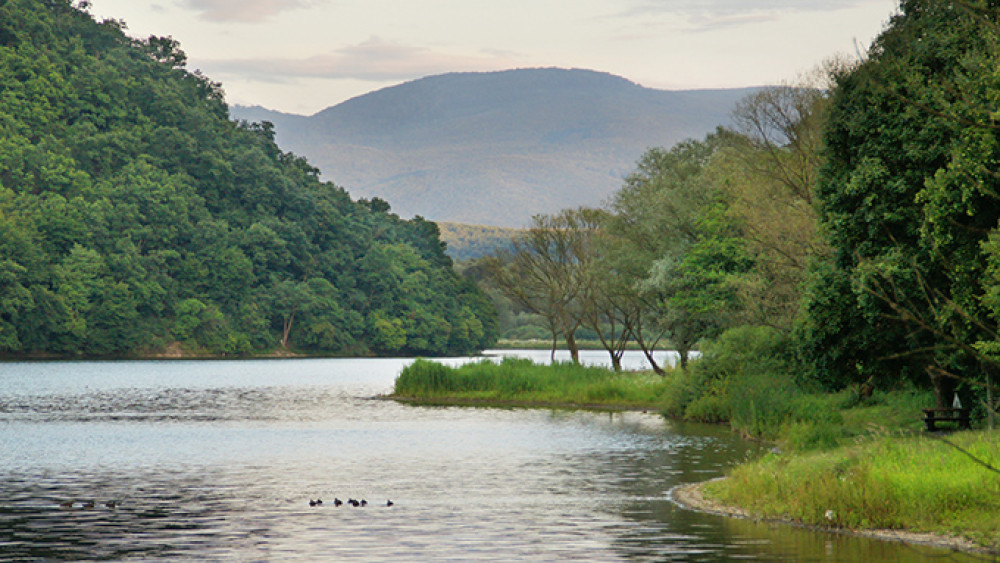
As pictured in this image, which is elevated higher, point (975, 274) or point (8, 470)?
point (975, 274)

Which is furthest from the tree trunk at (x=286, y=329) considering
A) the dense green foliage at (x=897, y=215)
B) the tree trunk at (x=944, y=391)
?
the tree trunk at (x=944, y=391)

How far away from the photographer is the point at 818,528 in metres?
20.5

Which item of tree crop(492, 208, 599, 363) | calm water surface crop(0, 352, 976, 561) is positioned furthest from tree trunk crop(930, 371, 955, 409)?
tree crop(492, 208, 599, 363)

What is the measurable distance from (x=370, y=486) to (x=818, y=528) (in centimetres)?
1274

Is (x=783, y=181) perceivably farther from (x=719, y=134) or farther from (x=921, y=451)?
(x=719, y=134)

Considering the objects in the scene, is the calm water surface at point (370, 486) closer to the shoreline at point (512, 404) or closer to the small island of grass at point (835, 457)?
the small island of grass at point (835, 457)

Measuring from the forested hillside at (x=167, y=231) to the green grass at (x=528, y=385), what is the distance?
6718cm

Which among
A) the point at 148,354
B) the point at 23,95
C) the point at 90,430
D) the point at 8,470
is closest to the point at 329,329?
the point at 148,354

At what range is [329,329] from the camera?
524ft

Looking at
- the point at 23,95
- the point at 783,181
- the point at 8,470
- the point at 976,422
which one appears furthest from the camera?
the point at 23,95

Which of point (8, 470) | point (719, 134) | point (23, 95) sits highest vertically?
point (23, 95)

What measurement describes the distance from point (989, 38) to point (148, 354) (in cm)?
12924

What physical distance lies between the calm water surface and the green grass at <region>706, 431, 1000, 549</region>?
2.46ft

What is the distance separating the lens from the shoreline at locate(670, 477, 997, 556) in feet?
57.9
